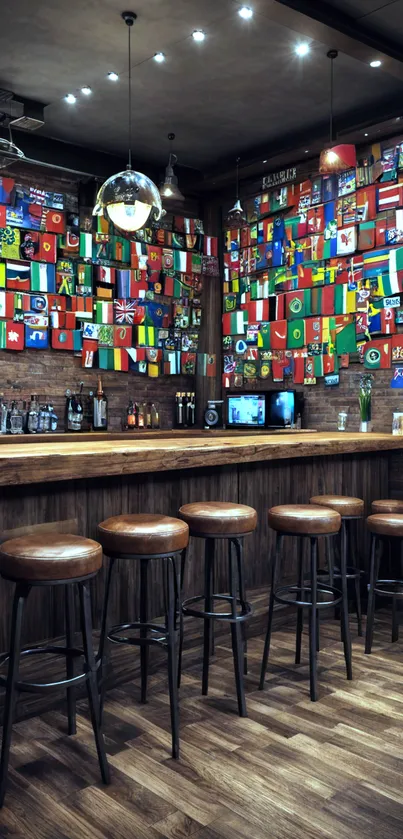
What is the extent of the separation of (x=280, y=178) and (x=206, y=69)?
1.78m

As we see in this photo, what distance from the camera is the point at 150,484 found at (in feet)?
10.1

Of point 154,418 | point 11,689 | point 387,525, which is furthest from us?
point 154,418

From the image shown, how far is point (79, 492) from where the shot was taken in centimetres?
282

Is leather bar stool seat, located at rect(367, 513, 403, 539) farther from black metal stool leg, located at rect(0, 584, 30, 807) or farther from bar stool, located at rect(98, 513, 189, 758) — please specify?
black metal stool leg, located at rect(0, 584, 30, 807)

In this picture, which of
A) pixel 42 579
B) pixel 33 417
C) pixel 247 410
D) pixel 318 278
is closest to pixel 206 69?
pixel 318 278

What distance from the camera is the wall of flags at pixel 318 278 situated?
5453mm

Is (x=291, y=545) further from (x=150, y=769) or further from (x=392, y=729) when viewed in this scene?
(x=150, y=769)

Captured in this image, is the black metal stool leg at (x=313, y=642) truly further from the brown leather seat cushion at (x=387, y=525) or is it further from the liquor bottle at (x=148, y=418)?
the liquor bottle at (x=148, y=418)

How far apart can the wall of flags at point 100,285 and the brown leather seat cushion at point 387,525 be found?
3.64 metres

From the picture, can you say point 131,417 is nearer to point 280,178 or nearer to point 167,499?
point 280,178

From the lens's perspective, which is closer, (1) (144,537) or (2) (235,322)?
(1) (144,537)

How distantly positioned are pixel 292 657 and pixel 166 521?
1289 mm

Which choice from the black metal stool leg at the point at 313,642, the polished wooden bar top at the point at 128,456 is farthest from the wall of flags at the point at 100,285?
the black metal stool leg at the point at 313,642

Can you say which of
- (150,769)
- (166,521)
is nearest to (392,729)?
(150,769)
